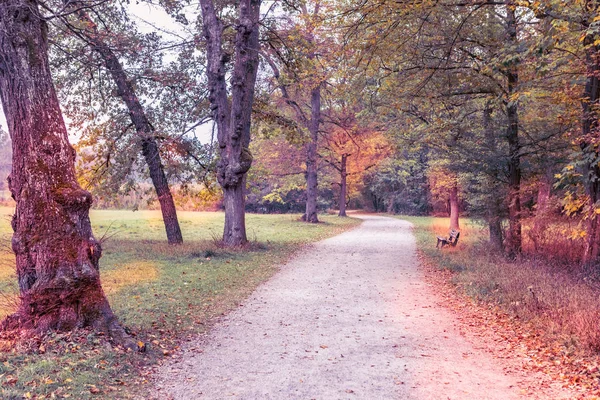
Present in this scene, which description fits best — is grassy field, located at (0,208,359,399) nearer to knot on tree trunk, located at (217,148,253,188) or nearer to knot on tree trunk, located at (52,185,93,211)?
knot on tree trunk, located at (52,185,93,211)

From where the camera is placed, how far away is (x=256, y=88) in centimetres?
1647

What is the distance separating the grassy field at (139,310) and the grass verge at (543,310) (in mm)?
4312

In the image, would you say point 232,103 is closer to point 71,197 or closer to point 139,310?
point 139,310

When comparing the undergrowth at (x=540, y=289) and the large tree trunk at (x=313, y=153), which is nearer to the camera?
the undergrowth at (x=540, y=289)

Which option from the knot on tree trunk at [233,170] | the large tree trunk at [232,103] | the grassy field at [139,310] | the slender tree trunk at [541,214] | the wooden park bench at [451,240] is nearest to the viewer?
the grassy field at [139,310]

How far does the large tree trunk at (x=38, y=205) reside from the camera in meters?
4.88

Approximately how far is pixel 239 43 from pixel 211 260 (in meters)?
6.46

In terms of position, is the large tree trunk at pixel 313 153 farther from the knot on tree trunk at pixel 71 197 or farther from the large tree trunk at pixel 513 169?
the knot on tree trunk at pixel 71 197

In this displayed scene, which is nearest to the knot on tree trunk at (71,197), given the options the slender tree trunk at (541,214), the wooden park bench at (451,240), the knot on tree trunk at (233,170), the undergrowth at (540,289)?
the undergrowth at (540,289)

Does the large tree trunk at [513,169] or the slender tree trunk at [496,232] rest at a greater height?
the large tree trunk at [513,169]

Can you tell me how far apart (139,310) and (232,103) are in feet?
26.8

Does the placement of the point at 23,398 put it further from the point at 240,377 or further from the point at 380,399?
the point at 380,399

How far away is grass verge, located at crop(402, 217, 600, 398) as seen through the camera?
4.78 metres

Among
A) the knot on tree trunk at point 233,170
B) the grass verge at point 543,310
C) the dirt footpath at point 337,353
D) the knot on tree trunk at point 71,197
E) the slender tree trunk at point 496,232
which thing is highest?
the knot on tree trunk at point 233,170
